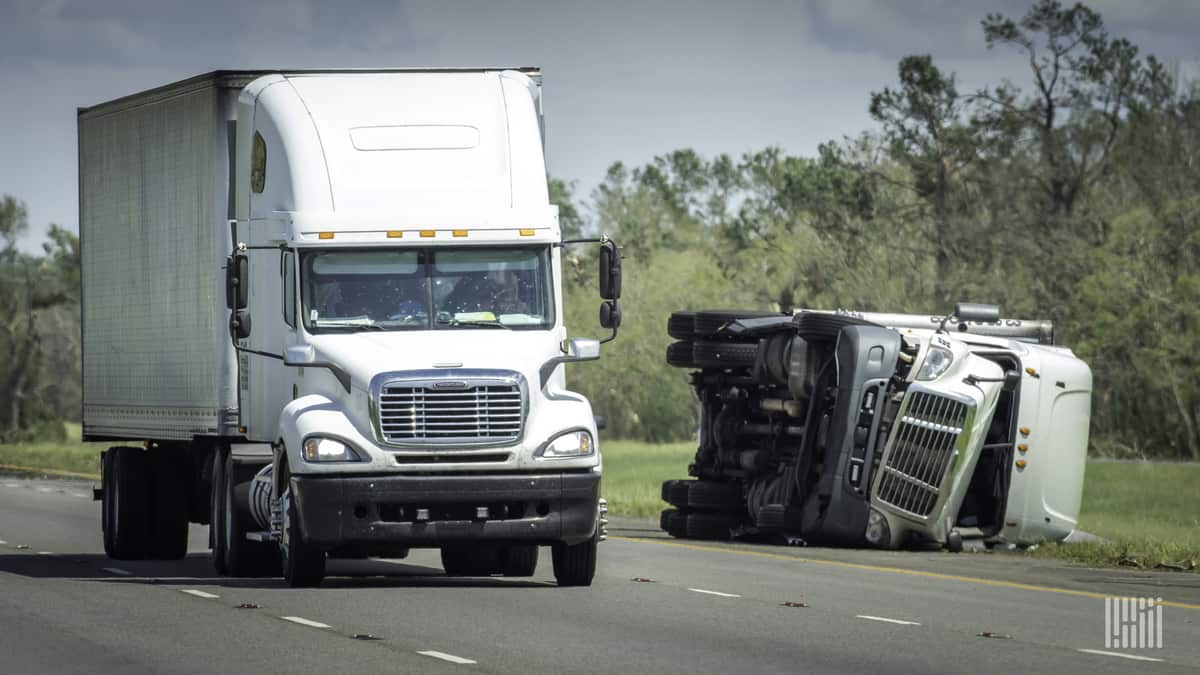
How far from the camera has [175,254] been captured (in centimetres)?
2006

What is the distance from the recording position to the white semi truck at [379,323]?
16672 millimetres

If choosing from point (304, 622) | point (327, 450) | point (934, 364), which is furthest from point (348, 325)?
point (934, 364)

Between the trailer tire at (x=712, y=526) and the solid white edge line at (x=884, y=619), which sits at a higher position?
the solid white edge line at (x=884, y=619)

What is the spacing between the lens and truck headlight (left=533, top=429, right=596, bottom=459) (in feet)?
55.3

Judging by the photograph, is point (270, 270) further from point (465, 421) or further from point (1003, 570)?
point (1003, 570)

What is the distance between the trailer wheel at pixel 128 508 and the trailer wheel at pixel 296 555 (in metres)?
4.70

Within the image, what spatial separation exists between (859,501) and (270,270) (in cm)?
856

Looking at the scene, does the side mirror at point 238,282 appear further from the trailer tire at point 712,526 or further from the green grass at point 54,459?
the green grass at point 54,459

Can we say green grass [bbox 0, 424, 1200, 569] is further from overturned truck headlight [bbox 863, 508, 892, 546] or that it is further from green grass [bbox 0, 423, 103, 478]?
overturned truck headlight [bbox 863, 508, 892, 546]

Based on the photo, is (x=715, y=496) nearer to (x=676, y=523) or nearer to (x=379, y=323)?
(x=676, y=523)

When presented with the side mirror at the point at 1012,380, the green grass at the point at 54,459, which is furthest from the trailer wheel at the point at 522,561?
the green grass at the point at 54,459

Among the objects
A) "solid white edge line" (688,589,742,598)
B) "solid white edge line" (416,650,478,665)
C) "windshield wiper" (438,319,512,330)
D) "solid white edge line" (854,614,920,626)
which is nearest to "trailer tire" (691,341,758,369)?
"solid white edge line" (688,589,742,598)

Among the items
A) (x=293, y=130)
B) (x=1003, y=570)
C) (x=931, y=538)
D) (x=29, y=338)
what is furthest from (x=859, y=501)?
(x=29, y=338)

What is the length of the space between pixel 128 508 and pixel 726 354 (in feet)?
26.7
